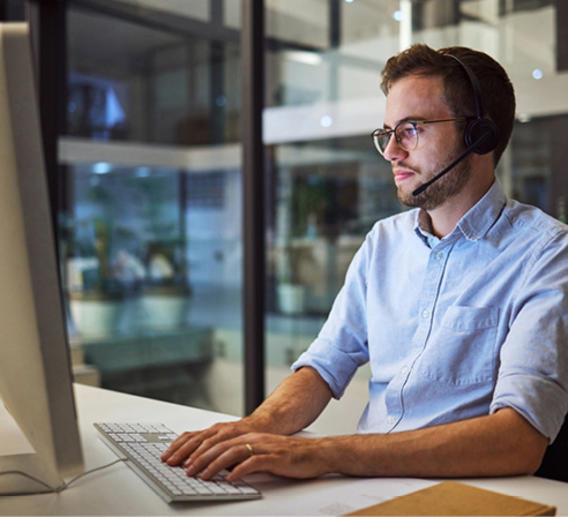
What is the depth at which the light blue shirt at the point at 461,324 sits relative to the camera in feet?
3.94

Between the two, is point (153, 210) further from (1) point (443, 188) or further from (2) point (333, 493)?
(2) point (333, 493)

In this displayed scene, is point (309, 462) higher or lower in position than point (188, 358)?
higher

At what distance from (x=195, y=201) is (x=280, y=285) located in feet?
5.33

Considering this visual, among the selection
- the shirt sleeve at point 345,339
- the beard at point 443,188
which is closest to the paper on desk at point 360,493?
the shirt sleeve at point 345,339

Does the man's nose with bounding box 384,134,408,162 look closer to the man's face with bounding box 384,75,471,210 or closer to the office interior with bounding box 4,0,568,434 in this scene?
the man's face with bounding box 384,75,471,210

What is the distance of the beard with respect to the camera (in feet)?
4.99

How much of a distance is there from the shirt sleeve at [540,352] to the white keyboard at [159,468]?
0.45 metres

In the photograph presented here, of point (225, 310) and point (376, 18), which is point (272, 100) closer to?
point (376, 18)

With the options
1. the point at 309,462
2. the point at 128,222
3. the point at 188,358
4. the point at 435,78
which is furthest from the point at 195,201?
the point at 309,462

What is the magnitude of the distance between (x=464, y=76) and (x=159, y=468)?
3.28 feet

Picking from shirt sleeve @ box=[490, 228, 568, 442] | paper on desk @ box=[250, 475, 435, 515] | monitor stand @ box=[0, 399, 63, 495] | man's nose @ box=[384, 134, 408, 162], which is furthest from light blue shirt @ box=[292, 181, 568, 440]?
monitor stand @ box=[0, 399, 63, 495]

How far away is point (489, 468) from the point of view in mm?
1105

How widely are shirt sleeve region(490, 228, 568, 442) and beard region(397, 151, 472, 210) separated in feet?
0.93

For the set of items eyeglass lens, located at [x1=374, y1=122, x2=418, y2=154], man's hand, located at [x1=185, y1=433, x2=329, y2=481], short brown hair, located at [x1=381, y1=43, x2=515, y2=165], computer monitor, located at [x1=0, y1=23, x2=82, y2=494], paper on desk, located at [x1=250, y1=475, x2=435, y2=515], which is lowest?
paper on desk, located at [x1=250, y1=475, x2=435, y2=515]
